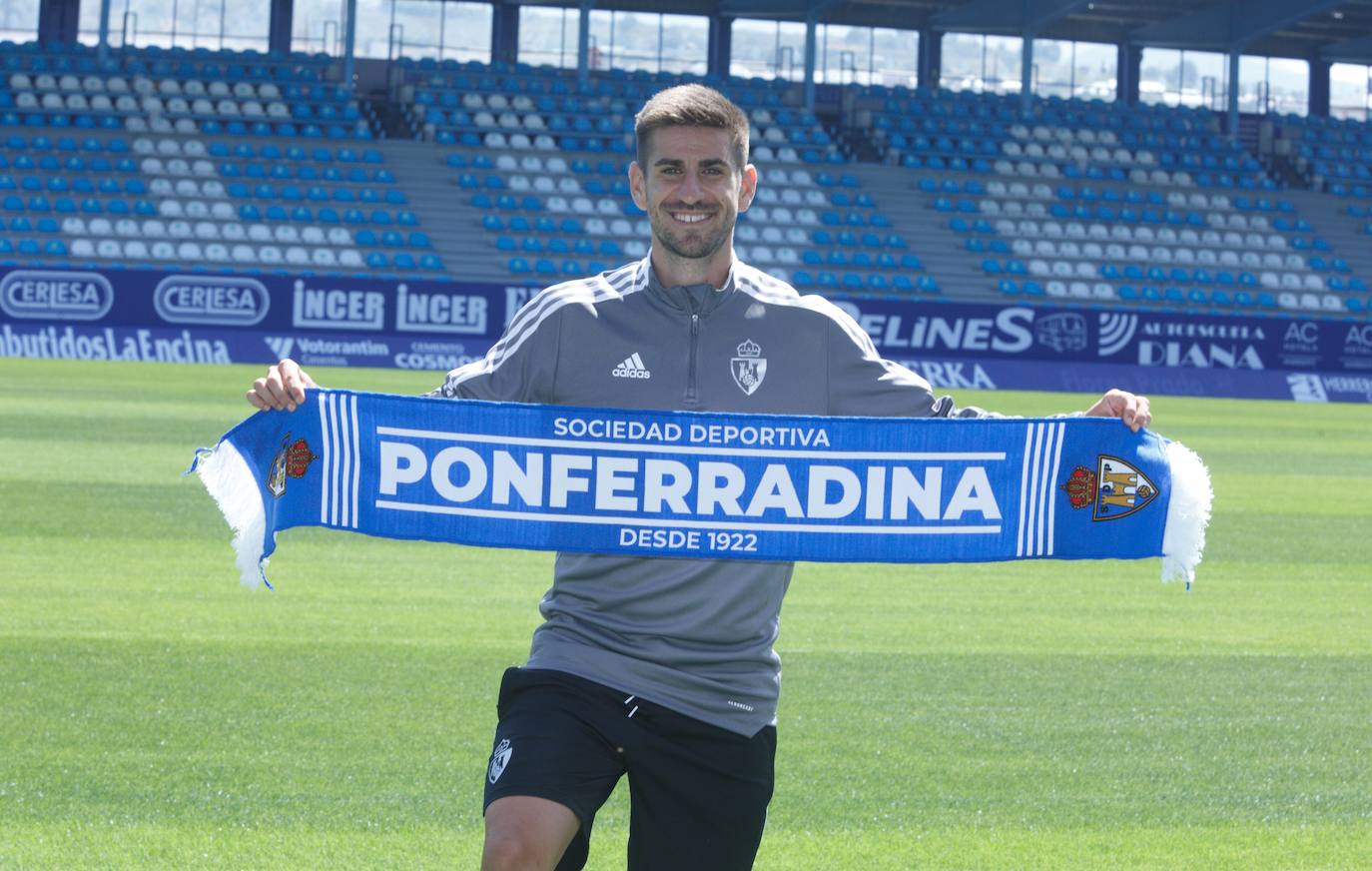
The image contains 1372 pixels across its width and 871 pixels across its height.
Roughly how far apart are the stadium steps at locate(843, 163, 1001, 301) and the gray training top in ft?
107

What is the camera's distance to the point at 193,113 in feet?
123

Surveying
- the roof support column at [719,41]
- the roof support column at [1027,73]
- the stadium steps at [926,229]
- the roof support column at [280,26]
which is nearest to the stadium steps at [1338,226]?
the roof support column at [1027,73]

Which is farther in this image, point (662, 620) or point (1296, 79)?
point (1296, 79)

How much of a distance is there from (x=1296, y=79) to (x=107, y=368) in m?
36.5

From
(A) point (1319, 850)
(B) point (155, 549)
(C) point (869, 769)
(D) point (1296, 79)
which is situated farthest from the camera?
(D) point (1296, 79)

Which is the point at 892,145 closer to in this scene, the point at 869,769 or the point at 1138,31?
the point at 1138,31

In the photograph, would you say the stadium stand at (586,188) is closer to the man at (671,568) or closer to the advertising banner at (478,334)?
the advertising banner at (478,334)

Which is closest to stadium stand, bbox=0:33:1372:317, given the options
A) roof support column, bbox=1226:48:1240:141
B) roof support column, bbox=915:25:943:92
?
roof support column, bbox=1226:48:1240:141

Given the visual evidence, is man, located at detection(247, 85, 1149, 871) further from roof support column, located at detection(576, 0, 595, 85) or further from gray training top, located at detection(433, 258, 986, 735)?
roof support column, located at detection(576, 0, 595, 85)

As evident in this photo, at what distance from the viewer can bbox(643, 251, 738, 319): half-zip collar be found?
12.0 ft

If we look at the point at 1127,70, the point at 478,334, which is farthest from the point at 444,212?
the point at 1127,70

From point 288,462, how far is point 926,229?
3613 centimetres

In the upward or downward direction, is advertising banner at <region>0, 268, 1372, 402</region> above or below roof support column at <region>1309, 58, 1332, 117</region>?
below

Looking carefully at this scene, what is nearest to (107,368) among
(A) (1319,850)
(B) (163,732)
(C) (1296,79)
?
(B) (163,732)
